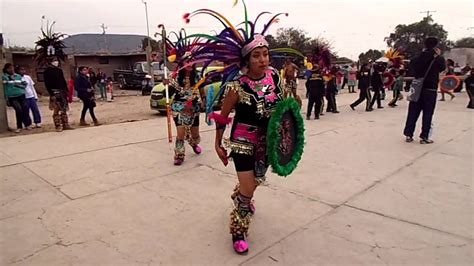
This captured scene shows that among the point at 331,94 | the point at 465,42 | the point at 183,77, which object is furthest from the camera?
the point at 465,42

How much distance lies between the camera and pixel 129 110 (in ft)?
46.5

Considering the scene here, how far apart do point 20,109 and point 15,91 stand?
490 millimetres

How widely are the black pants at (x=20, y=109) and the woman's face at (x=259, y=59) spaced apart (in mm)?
8430

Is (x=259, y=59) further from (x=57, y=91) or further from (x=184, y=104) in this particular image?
(x=57, y=91)

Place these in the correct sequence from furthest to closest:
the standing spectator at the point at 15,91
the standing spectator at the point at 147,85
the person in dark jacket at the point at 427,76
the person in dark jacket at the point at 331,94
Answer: the standing spectator at the point at 147,85
the person in dark jacket at the point at 331,94
the standing spectator at the point at 15,91
the person in dark jacket at the point at 427,76

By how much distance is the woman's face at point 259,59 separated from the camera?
112 inches

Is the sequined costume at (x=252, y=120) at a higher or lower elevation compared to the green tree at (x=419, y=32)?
lower

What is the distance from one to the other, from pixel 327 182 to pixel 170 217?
209cm

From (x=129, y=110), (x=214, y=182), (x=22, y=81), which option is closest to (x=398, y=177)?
(x=214, y=182)

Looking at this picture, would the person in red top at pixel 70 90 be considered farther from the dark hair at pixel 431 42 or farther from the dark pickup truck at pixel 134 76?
the dark pickup truck at pixel 134 76

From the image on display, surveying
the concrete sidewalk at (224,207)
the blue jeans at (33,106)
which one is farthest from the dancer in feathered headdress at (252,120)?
the blue jeans at (33,106)

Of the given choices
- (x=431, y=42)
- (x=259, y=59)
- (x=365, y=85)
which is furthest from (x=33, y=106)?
(x=365, y=85)

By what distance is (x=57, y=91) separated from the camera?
8383 millimetres

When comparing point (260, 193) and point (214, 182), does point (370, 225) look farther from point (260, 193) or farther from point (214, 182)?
point (214, 182)
